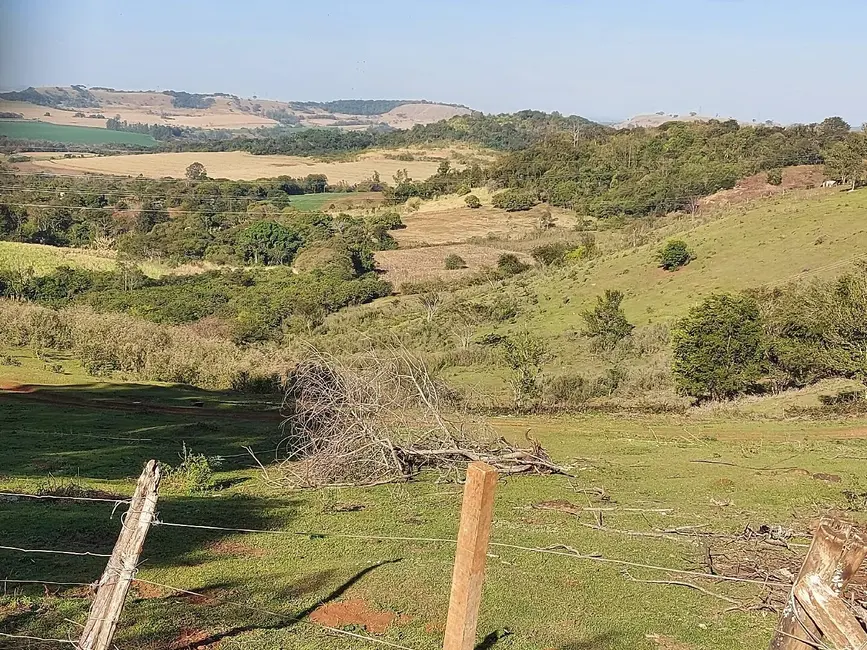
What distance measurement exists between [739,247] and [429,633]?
1933 inches

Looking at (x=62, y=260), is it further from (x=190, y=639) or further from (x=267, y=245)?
(x=190, y=639)

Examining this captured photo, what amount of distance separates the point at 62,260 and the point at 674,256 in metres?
45.6

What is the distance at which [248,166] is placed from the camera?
422 feet

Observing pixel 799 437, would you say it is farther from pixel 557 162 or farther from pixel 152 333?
pixel 557 162

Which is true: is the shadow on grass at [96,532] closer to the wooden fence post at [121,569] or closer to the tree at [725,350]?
the wooden fence post at [121,569]

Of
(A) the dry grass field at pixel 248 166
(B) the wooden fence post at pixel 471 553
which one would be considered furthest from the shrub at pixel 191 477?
(A) the dry grass field at pixel 248 166

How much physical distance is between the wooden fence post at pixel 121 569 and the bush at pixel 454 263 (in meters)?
65.2

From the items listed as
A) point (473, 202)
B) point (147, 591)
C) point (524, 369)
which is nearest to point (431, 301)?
point (524, 369)

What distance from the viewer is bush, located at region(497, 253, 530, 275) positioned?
66438 millimetres

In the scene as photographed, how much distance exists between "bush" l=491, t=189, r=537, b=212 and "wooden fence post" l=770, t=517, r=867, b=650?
92.7 m

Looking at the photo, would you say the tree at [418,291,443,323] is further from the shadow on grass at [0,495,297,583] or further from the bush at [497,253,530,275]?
the shadow on grass at [0,495,297,583]

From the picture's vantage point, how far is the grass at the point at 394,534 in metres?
7.34

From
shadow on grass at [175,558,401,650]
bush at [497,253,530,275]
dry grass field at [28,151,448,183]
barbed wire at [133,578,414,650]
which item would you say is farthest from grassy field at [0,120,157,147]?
barbed wire at [133,578,414,650]

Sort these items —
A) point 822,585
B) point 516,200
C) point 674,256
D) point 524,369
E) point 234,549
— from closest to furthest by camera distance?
point 822,585 < point 234,549 < point 524,369 < point 674,256 < point 516,200
